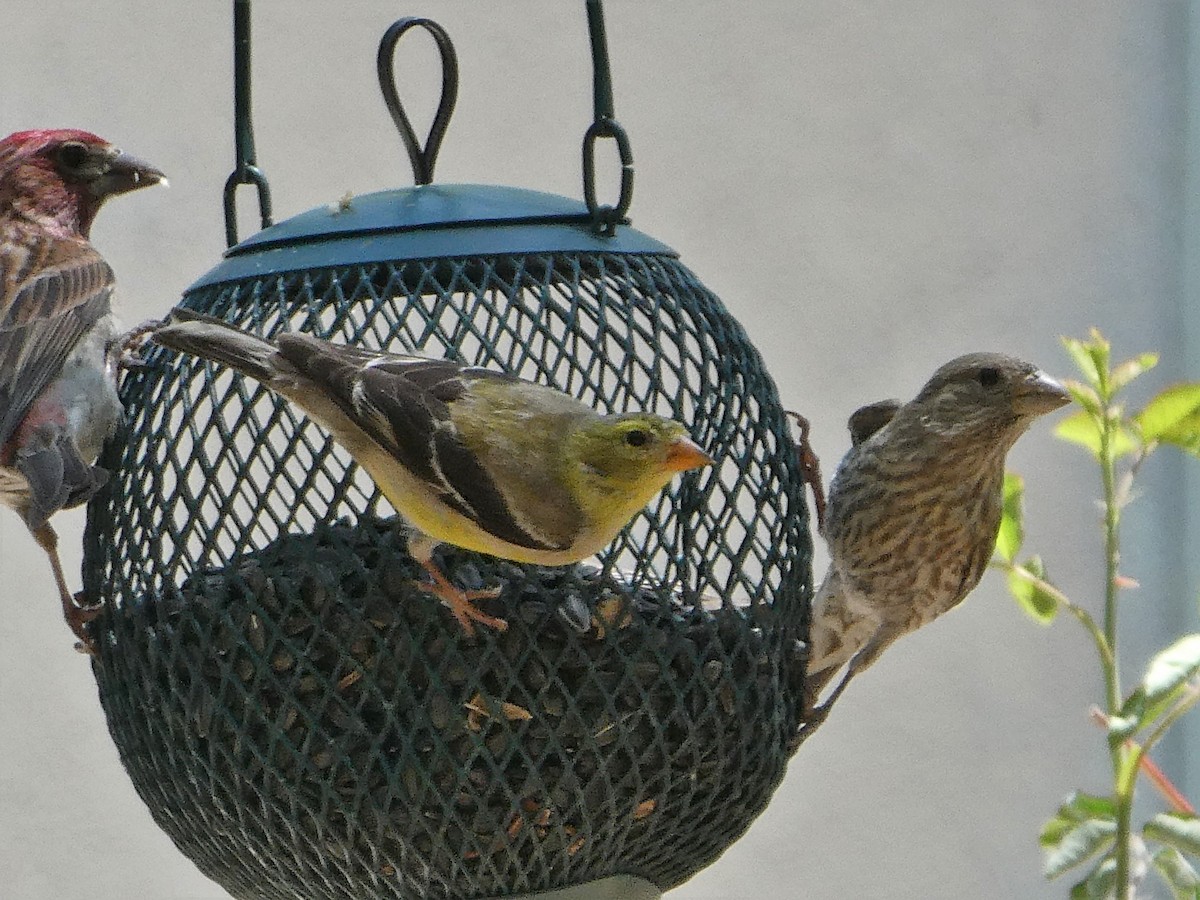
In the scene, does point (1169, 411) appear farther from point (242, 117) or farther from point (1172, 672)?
point (242, 117)

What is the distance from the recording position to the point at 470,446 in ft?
8.33

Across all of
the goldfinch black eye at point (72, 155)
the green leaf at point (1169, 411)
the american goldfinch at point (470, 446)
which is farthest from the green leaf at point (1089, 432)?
the goldfinch black eye at point (72, 155)

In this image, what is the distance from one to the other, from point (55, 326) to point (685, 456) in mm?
1199

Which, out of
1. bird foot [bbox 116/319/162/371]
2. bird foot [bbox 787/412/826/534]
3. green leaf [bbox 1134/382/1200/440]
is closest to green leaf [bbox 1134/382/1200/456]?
green leaf [bbox 1134/382/1200/440]

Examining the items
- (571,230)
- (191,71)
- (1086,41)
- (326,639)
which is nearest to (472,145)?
(191,71)

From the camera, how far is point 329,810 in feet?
8.48

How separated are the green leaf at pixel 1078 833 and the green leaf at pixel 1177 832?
8cm

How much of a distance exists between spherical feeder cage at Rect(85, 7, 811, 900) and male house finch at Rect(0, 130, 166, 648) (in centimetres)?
8

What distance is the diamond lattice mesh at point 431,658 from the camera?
254 centimetres

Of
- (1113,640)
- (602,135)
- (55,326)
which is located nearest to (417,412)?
(602,135)

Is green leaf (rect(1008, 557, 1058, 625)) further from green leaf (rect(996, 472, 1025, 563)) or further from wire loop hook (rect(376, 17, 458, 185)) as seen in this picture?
wire loop hook (rect(376, 17, 458, 185))

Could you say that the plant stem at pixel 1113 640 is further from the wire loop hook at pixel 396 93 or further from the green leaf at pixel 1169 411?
the wire loop hook at pixel 396 93

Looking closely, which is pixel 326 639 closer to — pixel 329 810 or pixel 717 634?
pixel 329 810

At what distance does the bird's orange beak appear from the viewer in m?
2.41
